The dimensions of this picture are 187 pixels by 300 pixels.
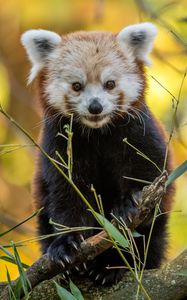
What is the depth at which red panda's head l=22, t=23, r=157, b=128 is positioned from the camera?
13.1 ft

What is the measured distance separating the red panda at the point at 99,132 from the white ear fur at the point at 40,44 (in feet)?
0.27

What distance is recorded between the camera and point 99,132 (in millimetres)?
4105

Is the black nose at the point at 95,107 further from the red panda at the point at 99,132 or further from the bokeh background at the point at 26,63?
the bokeh background at the point at 26,63

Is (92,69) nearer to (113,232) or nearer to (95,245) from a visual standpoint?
(95,245)

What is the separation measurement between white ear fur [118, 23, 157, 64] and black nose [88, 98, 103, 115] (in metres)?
0.53

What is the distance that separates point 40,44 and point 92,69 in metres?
0.45

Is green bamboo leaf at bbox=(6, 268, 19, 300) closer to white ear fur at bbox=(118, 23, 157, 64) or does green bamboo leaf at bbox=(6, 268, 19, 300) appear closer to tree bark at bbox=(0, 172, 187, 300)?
tree bark at bbox=(0, 172, 187, 300)

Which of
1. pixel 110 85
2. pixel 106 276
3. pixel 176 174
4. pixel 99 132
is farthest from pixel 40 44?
pixel 176 174

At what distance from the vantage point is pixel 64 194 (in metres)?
4.03

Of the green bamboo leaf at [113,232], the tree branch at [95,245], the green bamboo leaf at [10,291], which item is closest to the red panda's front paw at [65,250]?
the tree branch at [95,245]

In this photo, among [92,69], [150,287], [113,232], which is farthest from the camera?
[92,69]

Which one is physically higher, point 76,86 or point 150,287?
point 76,86

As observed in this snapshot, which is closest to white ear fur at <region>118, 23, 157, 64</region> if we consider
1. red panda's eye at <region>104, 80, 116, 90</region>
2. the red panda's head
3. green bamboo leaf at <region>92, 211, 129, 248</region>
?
the red panda's head

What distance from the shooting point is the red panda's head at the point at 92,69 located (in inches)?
158
